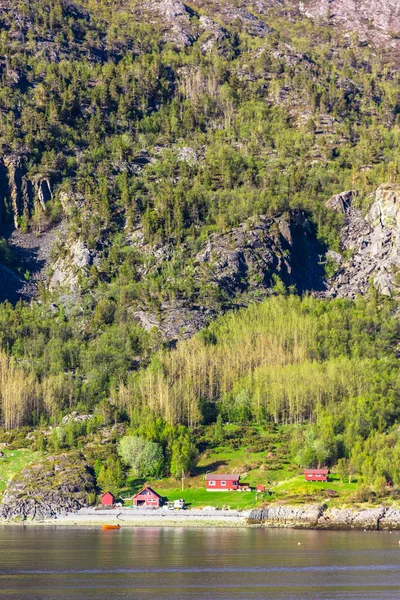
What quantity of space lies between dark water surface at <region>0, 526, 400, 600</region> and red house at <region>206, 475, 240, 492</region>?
23.7m

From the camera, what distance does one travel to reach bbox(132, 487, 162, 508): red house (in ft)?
472

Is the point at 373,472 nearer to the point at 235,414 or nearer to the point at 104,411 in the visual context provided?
the point at 235,414

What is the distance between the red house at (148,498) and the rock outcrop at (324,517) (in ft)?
Answer: 50.1

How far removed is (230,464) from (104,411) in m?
31.5

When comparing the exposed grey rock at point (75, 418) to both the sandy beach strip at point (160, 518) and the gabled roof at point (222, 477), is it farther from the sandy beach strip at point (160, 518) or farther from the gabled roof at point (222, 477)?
the sandy beach strip at point (160, 518)

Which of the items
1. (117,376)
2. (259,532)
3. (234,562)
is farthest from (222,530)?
(117,376)

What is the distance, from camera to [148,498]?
144 metres

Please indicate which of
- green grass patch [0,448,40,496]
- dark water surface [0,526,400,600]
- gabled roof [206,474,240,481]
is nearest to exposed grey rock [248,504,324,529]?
dark water surface [0,526,400,600]

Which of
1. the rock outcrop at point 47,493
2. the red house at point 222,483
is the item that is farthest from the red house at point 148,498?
the red house at point 222,483

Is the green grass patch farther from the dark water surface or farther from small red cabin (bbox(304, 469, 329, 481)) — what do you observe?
small red cabin (bbox(304, 469, 329, 481))

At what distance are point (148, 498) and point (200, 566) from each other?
2039 inches

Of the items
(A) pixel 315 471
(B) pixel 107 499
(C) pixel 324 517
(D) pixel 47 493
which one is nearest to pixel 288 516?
(C) pixel 324 517

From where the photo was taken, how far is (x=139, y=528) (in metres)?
136

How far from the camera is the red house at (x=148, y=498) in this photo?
472ft
